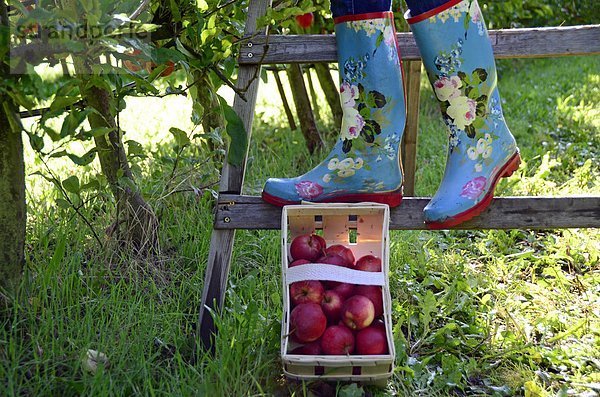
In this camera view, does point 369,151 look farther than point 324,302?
Yes

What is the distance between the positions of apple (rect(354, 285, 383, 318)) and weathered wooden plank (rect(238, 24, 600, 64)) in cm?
55

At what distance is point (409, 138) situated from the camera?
286cm

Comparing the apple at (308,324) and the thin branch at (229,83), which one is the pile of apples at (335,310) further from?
the thin branch at (229,83)

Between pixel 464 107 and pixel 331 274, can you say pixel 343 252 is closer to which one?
pixel 331 274

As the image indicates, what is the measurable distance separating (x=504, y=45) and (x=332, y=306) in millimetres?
746

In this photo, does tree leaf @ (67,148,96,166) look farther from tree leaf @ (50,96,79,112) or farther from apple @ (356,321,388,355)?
apple @ (356,321,388,355)

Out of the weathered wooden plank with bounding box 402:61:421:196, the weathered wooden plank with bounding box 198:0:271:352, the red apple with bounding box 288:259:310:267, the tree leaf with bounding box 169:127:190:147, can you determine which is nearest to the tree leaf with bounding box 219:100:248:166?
the weathered wooden plank with bounding box 198:0:271:352

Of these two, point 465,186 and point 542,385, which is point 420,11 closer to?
point 465,186

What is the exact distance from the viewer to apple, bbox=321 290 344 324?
5.47ft

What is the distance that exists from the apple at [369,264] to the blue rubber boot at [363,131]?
0.16m

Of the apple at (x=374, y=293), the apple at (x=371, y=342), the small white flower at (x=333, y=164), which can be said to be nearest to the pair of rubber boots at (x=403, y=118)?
the small white flower at (x=333, y=164)

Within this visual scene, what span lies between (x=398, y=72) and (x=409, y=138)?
3.40 feet

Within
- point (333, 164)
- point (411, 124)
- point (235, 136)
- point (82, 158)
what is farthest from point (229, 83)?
point (411, 124)

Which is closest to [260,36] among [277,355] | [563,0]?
[277,355]
